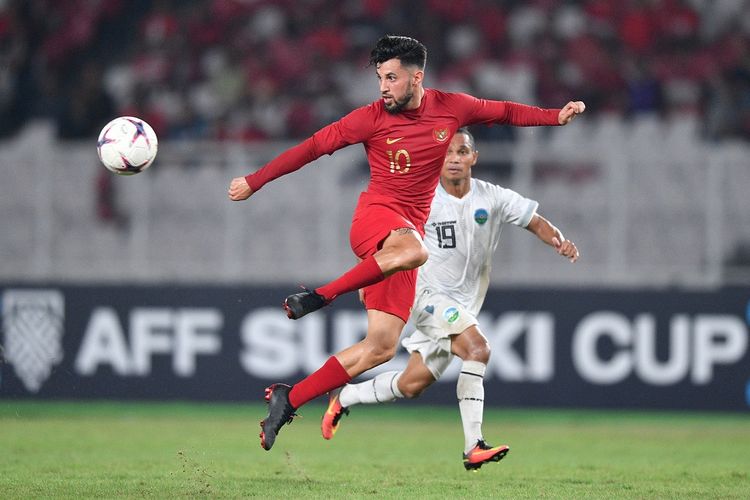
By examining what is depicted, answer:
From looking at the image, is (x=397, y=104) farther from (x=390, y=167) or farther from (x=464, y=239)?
(x=464, y=239)

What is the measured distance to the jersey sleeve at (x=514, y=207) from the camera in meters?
7.36

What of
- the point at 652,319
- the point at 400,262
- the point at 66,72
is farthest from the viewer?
the point at 66,72

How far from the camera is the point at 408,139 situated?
6484mm

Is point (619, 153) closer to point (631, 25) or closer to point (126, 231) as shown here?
point (631, 25)

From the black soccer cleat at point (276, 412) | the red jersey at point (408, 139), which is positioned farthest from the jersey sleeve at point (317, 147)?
the black soccer cleat at point (276, 412)

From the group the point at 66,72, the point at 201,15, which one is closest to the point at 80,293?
the point at 66,72

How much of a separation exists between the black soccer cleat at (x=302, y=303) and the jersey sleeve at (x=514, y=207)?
189cm

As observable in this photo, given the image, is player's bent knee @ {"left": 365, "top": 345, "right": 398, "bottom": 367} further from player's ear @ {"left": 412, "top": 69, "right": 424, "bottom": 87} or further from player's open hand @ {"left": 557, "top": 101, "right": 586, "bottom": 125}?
player's open hand @ {"left": 557, "top": 101, "right": 586, "bottom": 125}

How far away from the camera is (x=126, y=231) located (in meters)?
11.3

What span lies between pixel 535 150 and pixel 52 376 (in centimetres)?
513

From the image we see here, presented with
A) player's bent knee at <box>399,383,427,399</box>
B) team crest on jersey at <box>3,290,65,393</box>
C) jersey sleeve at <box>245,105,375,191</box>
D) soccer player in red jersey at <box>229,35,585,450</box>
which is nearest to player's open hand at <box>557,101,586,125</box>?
soccer player in red jersey at <box>229,35,585,450</box>

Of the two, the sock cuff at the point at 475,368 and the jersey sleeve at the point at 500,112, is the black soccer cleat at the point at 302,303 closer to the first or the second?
the sock cuff at the point at 475,368

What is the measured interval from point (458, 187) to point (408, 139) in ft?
3.78

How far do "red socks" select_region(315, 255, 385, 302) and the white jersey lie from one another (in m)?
1.39
